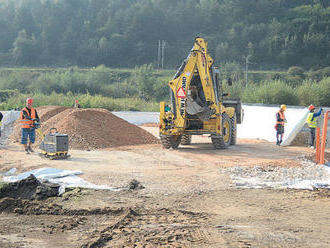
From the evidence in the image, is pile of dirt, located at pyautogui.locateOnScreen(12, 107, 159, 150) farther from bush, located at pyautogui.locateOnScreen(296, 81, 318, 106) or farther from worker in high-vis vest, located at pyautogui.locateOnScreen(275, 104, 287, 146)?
bush, located at pyautogui.locateOnScreen(296, 81, 318, 106)

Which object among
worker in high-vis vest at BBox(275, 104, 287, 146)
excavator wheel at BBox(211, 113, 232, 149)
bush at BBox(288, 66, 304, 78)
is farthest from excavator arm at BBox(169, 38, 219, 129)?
bush at BBox(288, 66, 304, 78)

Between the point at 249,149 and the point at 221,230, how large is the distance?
1027 centimetres

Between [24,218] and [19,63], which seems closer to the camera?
[24,218]

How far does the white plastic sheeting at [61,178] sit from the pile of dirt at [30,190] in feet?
0.91

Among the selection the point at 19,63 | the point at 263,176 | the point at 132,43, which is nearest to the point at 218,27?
the point at 132,43

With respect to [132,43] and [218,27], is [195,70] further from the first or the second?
[218,27]

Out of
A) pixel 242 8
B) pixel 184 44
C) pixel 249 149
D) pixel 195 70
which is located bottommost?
pixel 249 149

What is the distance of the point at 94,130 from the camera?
17500 mm

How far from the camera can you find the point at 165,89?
5228cm

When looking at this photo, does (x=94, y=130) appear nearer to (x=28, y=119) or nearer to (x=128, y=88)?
(x=28, y=119)

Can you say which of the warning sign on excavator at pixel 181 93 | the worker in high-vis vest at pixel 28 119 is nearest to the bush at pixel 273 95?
the warning sign on excavator at pixel 181 93

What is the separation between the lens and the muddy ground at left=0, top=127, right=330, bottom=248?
632cm

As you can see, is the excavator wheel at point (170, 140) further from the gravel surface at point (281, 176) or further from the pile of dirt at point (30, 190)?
the pile of dirt at point (30, 190)

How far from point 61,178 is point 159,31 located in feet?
261
